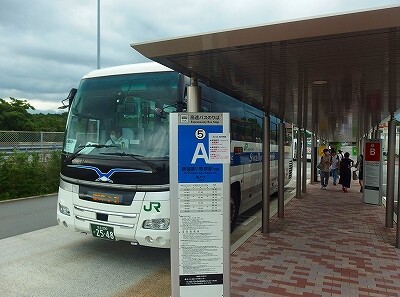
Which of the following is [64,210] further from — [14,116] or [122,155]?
[14,116]

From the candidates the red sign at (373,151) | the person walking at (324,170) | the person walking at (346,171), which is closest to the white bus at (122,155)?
the red sign at (373,151)

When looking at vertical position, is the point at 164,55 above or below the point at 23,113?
below

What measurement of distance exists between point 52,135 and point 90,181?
35.9 ft

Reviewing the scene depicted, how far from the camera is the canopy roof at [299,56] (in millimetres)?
3287

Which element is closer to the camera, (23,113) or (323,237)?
(323,237)

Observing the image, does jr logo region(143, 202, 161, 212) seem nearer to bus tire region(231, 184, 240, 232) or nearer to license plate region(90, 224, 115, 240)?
license plate region(90, 224, 115, 240)

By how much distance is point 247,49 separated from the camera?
399 centimetres

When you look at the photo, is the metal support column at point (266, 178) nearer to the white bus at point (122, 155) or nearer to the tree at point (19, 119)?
the white bus at point (122, 155)

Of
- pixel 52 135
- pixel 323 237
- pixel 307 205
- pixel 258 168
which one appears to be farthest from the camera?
pixel 52 135

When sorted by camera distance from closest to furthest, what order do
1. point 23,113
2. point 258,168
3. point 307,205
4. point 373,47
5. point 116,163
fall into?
point 373,47 → point 116,163 → point 258,168 → point 307,205 → point 23,113

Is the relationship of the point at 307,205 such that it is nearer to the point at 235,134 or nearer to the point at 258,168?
the point at 258,168

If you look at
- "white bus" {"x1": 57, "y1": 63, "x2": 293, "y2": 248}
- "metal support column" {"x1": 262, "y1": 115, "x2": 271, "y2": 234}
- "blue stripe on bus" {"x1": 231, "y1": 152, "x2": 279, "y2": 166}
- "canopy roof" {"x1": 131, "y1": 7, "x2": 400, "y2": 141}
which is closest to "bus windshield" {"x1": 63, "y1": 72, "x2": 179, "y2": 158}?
"white bus" {"x1": 57, "y1": 63, "x2": 293, "y2": 248}

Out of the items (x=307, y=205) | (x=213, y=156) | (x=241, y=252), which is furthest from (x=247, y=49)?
(x=307, y=205)

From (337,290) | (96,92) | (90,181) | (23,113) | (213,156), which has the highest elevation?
(23,113)
